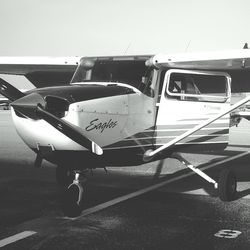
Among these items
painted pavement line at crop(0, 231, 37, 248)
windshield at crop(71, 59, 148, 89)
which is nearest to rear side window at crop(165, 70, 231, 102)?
windshield at crop(71, 59, 148, 89)

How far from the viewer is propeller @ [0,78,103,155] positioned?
486 centimetres

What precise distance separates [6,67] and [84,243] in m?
4.91

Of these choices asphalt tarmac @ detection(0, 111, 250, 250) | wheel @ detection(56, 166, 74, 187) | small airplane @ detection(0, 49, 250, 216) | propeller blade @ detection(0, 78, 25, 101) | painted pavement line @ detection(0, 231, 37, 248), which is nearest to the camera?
painted pavement line @ detection(0, 231, 37, 248)

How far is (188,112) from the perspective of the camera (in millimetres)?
6633

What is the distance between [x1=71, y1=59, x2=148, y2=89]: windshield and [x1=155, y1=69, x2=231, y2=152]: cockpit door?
0.47m

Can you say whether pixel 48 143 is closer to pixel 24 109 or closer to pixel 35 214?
pixel 24 109

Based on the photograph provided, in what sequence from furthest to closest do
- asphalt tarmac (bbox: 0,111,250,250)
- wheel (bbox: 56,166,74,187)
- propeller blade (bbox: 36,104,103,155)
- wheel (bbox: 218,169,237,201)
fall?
1. wheel (bbox: 56,166,74,187)
2. wheel (bbox: 218,169,237,201)
3. propeller blade (bbox: 36,104,103,155)
4. asphalt tarmac (bbox: 0,111,250,250)

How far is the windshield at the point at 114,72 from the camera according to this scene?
20.3 feet

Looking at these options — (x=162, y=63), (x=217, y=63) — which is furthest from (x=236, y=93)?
(x=162, y=63)

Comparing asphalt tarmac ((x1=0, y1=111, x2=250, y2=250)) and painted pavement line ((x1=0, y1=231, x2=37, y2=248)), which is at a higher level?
painted pavement line ((x1=0, y1=231, x2=37, y2=248))

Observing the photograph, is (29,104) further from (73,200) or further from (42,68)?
(42,68)

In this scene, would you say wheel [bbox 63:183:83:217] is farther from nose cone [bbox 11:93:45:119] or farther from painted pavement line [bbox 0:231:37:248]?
nose cone [bbox 11:93:45:119]

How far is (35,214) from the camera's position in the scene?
18.1ft

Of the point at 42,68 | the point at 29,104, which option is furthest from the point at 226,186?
the point at 42,68
